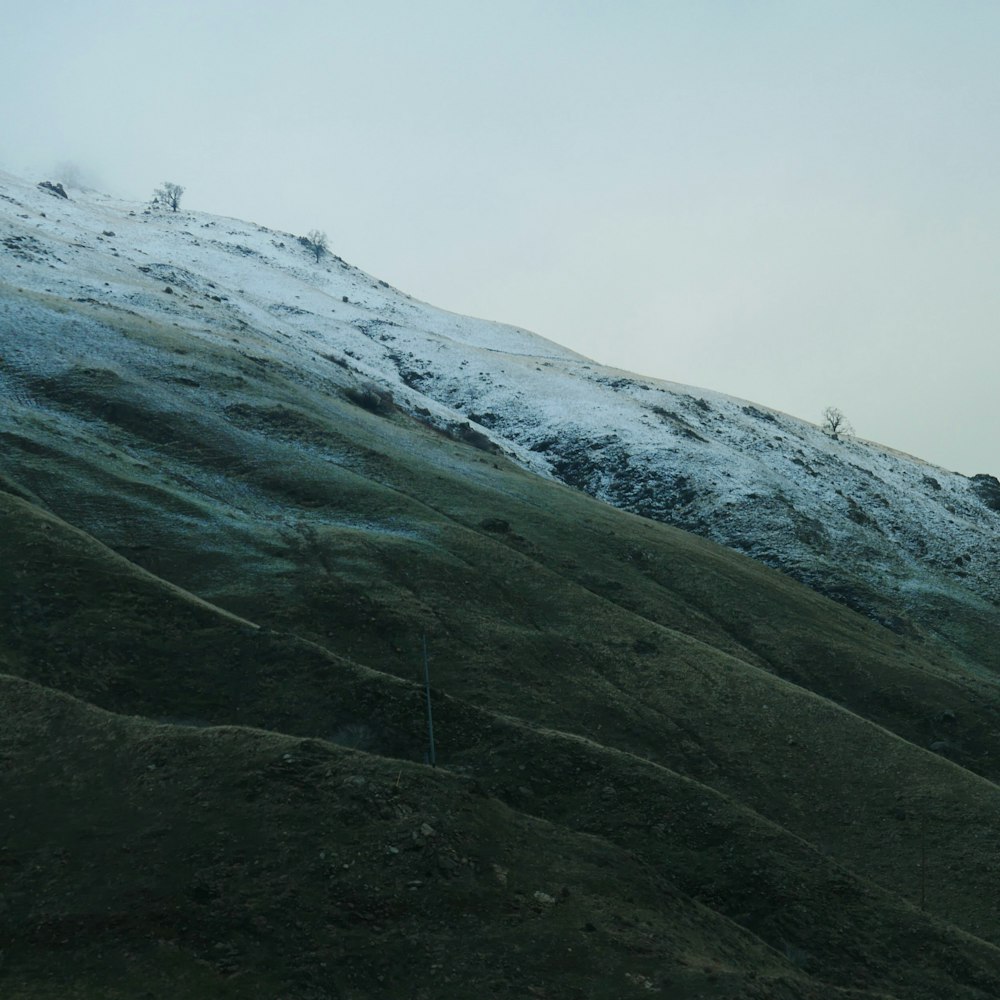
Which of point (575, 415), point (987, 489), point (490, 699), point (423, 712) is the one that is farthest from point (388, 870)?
point (987, 489)

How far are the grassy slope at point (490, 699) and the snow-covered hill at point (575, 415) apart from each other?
1050 centimetres

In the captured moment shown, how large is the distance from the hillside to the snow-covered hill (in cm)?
95

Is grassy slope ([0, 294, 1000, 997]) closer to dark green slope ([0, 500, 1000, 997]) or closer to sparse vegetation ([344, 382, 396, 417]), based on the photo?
dark green slope ([0, 500, 1000, 997])

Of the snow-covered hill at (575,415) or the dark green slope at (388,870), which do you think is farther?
the snow-covered hill at (575,415)

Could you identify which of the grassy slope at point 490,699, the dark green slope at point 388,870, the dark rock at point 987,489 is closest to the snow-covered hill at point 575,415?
the dark rock at point 987,489

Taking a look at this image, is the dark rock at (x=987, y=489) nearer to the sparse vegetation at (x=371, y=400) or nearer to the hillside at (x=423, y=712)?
the hillside at (x=423, y=712)

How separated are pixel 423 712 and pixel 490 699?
9.34 m

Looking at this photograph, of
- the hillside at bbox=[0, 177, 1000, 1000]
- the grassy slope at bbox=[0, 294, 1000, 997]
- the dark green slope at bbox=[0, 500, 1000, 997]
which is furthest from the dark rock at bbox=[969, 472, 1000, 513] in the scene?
the dark green slope at bbox=[0, 500, 1000, 997]

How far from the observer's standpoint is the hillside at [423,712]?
25.5 metres

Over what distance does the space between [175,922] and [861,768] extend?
3494cm

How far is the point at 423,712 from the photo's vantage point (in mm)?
39344

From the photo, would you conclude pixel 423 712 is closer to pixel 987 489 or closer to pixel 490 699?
pixel 490 699

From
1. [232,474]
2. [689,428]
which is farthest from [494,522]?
[689,428]

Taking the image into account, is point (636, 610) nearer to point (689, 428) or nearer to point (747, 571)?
point (747, 571)
